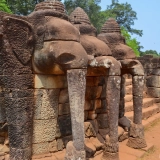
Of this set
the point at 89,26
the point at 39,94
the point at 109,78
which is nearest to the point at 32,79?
the point at 39,94

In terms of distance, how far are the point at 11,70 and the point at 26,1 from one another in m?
21.1

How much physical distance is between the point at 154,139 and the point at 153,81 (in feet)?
13.7

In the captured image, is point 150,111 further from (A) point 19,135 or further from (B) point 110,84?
(A) point 19,135

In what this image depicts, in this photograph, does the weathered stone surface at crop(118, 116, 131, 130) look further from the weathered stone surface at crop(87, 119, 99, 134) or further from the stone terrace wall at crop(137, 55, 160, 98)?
the stone terrace wall at crop(137, 55, 160, 98)

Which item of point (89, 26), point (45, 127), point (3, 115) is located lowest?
point (45, 127)

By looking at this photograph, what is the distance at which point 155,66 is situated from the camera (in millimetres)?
9633

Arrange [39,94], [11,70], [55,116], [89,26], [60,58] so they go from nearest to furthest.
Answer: [60,58] < [11,70] < [39,94] < [55,116] < [89,26]

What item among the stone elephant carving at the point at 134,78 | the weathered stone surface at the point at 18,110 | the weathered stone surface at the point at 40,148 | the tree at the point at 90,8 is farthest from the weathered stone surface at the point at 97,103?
the tree at the point at 90,8

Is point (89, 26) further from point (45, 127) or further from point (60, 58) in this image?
point (45, 127)

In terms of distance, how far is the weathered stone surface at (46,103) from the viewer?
11.6 ft

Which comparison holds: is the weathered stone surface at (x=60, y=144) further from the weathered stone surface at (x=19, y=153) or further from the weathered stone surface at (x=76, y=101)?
the weathered stone surface at (x=76, y=101)

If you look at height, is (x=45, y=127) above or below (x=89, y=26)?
below

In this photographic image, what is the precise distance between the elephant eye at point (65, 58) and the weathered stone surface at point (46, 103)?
28.9 inches

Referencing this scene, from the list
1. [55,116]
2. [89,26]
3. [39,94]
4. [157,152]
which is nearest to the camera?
[39,94]
